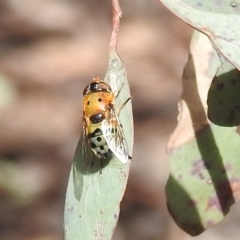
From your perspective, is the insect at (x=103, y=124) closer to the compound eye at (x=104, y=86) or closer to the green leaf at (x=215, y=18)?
the compound eye at (x=104, y=86)

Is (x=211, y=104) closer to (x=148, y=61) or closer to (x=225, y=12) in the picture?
(x=225, y=12)

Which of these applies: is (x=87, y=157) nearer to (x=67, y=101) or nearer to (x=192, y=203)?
(x=192, y=203)

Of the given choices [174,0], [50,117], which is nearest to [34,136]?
[50,117]

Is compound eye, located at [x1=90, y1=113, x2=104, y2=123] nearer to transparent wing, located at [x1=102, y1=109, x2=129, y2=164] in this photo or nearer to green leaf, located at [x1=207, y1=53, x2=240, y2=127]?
transparent wing, located at [x1=102, y1=109, x2=129, y2=164]

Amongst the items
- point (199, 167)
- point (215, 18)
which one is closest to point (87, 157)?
point (199, 167)

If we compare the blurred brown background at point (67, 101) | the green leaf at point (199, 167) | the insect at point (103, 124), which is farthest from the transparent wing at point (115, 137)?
the blurred brown background at point (67, 101)

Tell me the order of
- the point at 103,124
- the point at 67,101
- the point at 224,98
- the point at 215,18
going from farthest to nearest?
the point at 67,101
the point at 103,124
the point at 224,98
the point at 215,18
